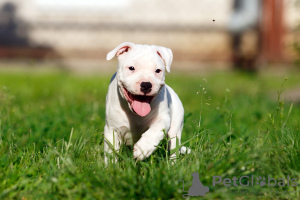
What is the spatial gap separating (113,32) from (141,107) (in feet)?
38.3

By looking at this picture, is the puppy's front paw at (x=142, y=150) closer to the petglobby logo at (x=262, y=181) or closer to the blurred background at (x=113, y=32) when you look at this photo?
the petglobby logo at (x=262, y=181)

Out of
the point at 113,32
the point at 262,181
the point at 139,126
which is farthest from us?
the point at 113,32

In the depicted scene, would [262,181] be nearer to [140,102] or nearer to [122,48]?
[140,102]

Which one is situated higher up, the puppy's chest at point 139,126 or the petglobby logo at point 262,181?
the puppy's chest at point 139,126

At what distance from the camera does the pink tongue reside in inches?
126

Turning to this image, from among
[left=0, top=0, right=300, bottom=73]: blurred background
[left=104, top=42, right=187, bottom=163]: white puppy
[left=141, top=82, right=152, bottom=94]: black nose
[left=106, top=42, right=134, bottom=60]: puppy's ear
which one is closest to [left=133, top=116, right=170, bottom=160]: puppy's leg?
[left=104, top=42, right=187, bottom=163]: white puppy

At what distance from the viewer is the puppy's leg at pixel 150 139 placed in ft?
10.4

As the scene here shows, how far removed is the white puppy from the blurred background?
35.8 ft

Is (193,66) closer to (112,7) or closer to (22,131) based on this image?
(112,7)

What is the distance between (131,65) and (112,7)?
1169 cm

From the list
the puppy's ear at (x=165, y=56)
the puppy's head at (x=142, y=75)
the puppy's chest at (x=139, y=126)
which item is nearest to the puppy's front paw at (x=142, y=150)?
the puppy's head at (x=142, y=75)

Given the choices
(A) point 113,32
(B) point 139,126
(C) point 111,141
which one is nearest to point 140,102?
(B) point 139,126

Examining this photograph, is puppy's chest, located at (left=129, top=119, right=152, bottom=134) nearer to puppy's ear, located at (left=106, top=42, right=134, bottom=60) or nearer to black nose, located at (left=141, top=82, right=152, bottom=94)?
black nose, located at (left=141, top=82, right=152, bottom=94)

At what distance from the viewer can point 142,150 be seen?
3158 millimetres
